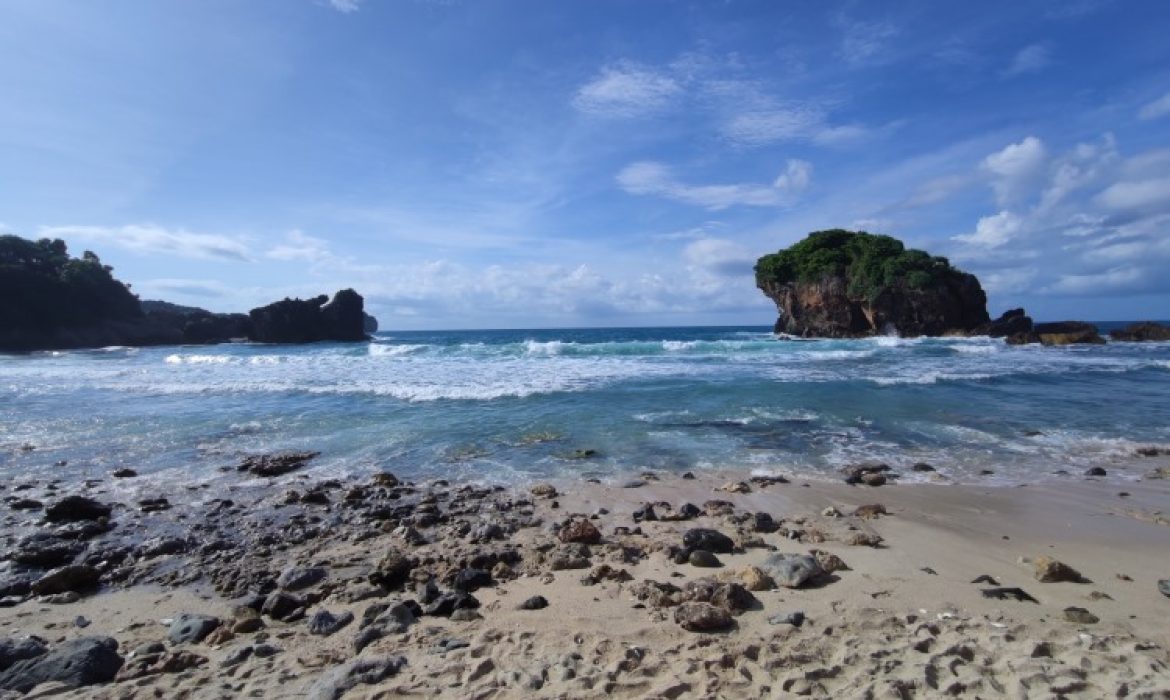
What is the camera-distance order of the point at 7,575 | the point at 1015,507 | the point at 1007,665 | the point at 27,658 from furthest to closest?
1. the point at 1015,507
2. the point at 7,575
3. the point at 27,658
4. the point at 1007,665

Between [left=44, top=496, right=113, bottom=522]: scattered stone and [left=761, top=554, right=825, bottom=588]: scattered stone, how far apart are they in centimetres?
771

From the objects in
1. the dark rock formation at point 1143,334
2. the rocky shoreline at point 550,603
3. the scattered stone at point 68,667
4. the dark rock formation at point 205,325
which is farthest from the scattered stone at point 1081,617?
the dark rock formation at point 205,325

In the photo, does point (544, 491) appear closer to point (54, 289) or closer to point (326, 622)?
point (326, 622)

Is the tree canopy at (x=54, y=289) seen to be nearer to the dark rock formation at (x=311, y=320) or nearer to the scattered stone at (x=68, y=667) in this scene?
the dark rock formation at (x=311, y=320)

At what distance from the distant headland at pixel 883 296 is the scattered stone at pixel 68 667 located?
169 ft

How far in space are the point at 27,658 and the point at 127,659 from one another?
61 cm

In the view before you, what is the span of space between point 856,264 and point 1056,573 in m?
50.0

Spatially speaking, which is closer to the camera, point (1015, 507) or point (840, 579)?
point (840, 579)

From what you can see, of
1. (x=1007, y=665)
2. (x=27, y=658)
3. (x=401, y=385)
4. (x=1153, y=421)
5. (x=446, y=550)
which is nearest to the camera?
(x=1007, y=665)

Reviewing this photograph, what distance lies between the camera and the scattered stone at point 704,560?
5.11 metres

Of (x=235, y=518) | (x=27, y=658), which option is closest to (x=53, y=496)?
(x=235, y=518)

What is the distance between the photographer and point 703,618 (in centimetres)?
386

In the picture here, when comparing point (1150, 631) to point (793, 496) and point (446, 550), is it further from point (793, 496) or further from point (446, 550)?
point (446, 550)

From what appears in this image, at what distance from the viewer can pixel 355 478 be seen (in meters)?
8.71
